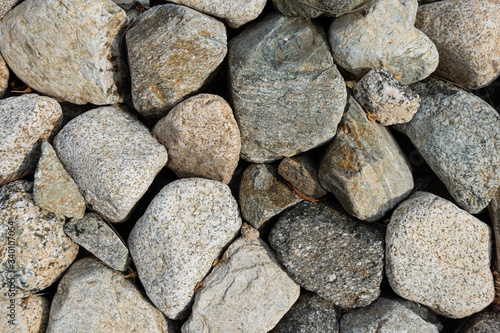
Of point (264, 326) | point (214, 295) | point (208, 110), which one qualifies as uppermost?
point (208, 110)

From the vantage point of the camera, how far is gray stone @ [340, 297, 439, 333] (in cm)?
287

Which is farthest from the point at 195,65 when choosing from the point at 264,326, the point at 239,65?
the point at 264,326

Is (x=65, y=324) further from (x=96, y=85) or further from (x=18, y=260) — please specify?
(x=96, y=85)

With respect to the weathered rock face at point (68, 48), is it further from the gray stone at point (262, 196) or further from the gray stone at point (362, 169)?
the gray stone at point (362, 169)

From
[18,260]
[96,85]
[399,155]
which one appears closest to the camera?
[18,260]

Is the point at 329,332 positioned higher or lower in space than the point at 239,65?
lower

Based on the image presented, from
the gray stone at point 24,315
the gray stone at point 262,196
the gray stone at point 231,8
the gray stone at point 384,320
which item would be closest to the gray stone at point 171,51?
the gray stone at point 231,8

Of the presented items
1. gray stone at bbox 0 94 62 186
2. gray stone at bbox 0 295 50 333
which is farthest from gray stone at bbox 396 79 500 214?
gray stone at bbox 0 295 50 333

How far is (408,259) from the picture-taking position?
9.41ft

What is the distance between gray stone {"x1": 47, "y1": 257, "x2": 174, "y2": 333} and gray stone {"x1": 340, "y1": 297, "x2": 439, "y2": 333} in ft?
4.54

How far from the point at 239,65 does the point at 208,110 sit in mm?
376

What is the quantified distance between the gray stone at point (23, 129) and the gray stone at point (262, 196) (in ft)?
4.87

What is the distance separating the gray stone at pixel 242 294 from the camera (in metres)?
2.86

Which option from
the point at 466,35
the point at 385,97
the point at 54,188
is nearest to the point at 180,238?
the point at 54,188
